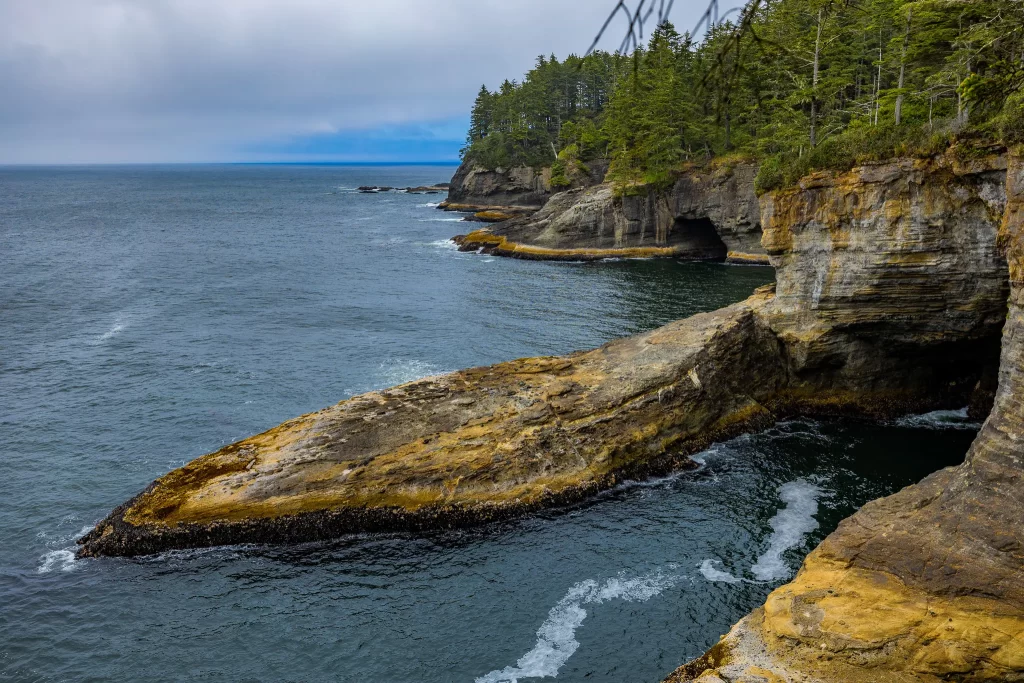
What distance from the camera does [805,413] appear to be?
101ft

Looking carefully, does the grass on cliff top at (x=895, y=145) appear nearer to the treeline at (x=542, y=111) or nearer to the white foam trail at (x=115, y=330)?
the white foam trail at (x=115, y=330)

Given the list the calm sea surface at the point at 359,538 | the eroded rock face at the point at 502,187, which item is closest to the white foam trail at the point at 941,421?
the calm sea surface at the point at 359,538

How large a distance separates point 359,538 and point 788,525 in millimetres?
13901

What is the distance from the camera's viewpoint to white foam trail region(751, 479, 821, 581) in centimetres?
2019

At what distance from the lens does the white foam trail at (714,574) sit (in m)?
19.8

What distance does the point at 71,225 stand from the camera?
10756 cm

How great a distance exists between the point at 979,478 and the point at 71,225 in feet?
402

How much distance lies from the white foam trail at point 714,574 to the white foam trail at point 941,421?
14220 millimetres

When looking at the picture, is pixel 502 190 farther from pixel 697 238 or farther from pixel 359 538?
pixel 359 538

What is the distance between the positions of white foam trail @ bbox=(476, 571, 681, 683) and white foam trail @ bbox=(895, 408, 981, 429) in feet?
52.7

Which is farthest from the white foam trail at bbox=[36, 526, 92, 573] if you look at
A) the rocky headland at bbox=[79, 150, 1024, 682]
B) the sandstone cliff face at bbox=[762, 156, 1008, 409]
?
the sandstone cliff face at bbox=[762, 156, 1008, 409]

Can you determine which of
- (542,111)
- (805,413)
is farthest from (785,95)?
(542,111)

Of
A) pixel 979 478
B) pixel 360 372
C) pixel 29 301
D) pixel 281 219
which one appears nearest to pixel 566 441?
pixel 979 478

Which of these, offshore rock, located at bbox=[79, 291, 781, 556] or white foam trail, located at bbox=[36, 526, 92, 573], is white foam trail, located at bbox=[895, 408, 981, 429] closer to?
offshore rock, located at bbox=[79, 291, 781, 556]
